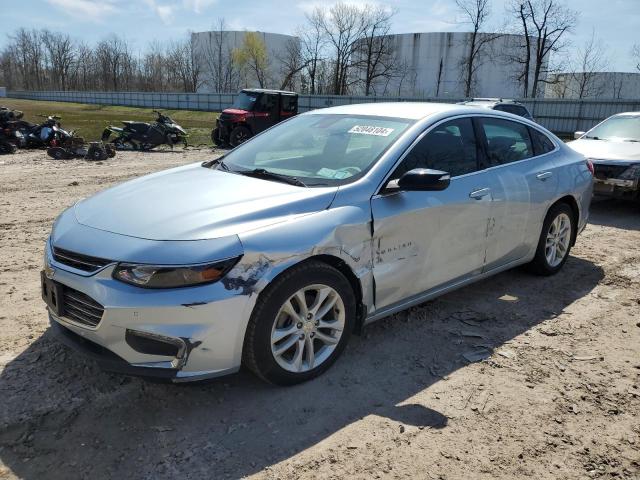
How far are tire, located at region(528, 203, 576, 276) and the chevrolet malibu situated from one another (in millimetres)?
333

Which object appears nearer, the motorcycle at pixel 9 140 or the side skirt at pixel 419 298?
the side skirt at pixel 419 298

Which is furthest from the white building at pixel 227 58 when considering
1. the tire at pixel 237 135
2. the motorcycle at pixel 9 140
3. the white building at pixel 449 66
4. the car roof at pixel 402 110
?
the car roof at pixel 402 110

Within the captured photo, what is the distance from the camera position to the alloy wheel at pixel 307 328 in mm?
2975

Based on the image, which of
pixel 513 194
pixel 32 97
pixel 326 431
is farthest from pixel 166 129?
pixel 32 97

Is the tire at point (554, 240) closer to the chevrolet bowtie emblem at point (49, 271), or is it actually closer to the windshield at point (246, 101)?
the chevrolet bowtie emblem at point (49, 271)

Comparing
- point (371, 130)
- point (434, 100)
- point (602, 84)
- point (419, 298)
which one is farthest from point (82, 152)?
point (602, 84)

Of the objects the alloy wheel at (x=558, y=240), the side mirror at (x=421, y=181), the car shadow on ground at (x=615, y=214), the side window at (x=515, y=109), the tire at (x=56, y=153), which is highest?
the side window at (x=515, y=109)

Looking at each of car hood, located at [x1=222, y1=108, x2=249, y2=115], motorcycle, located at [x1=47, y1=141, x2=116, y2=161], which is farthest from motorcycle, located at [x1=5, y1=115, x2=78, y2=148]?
car hood, located at [x1=222, y1=108, x2=249, y2=115]

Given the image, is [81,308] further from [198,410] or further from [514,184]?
[514,184]

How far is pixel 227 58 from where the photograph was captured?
244 feet

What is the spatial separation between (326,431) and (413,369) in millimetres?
882

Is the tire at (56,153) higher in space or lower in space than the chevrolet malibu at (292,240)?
lower

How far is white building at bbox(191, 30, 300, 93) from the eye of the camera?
233ft

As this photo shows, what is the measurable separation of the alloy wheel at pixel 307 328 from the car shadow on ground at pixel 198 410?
168 millimetres
